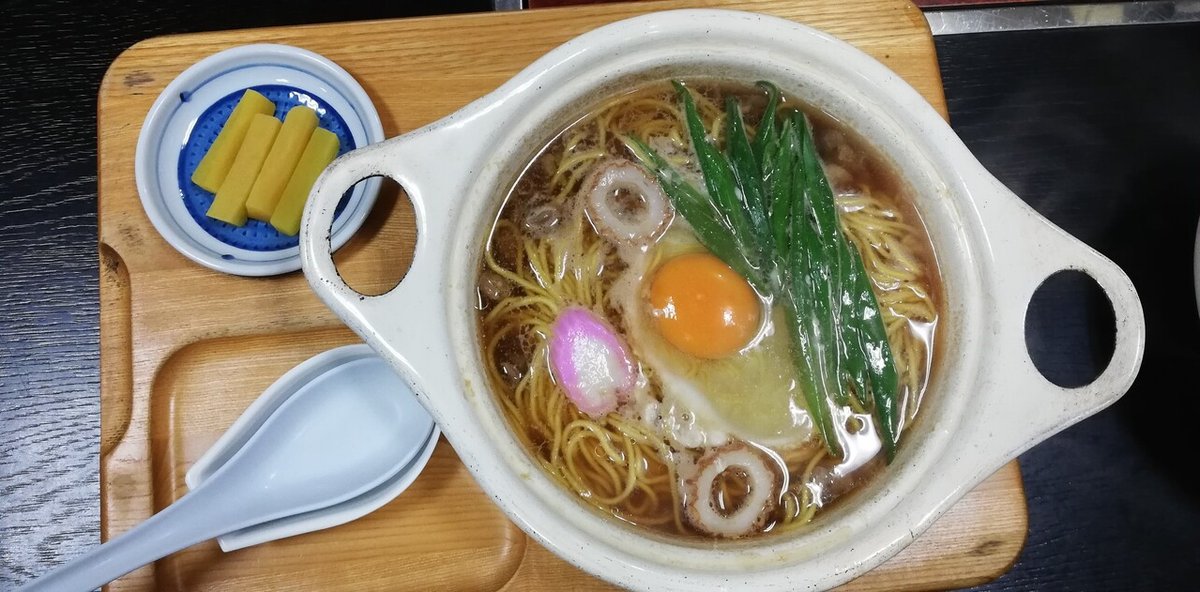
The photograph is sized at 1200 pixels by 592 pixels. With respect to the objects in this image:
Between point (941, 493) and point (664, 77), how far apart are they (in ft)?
2.71

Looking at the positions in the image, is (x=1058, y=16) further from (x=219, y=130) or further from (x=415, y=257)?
(x=219, y=130)

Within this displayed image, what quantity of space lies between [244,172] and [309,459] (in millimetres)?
648

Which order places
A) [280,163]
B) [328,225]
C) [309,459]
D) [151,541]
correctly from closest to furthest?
[328,225] < [151,541] < [309,459] < [280,163]

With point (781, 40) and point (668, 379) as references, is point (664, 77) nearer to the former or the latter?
point (781, 40)

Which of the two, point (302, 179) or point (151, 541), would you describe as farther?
point (302, 179)

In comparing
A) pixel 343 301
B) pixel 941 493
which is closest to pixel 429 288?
pixel 343 301

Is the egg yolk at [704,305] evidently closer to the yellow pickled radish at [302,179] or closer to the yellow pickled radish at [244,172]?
the yellow pickled radish at [302,179]

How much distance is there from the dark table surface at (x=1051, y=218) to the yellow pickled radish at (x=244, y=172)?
60 centimetres

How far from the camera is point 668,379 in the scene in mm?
1354

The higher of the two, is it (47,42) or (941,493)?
(47,42)

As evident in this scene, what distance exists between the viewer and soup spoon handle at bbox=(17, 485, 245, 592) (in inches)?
47.7

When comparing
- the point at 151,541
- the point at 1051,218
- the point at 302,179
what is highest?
the point at 302,179

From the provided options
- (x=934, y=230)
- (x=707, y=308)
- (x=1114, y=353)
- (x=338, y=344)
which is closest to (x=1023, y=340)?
(x=1114, y=353)

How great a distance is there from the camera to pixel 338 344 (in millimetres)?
1479
